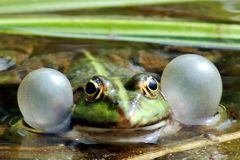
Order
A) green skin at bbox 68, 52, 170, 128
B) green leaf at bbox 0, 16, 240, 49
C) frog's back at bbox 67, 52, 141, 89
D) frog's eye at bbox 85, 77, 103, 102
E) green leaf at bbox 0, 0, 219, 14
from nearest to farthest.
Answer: green skin at bbox 68, 52, 170, 128
frog's eye at bbox 85, 77, 103, 102
frog's back at bbox 67, 52, 141, 89
green leaf at bbox 0, 16, 240, 49
green leaf at bbox 0, 0, 219, 14

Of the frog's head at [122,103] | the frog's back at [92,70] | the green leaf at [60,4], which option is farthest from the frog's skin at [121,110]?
the green leaf at [60,4]

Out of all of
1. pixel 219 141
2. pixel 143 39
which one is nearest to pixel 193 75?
pixel 219 141

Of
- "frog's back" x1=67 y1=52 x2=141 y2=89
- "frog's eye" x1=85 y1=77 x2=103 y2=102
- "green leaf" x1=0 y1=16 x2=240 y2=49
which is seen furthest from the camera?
"green leaf" x1=0 y1=16 x2=240 y2=49

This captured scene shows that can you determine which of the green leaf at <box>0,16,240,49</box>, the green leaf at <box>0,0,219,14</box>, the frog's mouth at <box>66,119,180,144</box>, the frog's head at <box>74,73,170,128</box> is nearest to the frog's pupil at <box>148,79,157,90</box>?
the frog's head at <box>74,73,170,128</box>

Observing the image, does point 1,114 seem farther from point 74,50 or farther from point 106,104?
point 74,50

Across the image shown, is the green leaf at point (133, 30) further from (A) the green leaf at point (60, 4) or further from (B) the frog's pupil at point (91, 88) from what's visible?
(B) the frog's pupil at point (91, 88)

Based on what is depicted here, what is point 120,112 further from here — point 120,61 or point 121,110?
point 120,61

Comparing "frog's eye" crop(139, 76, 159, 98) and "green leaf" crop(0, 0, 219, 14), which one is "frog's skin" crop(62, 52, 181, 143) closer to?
"frog's eye" crop(139, 76, 159, 98)

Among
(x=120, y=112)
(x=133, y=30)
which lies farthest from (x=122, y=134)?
(x=133, y=30)
